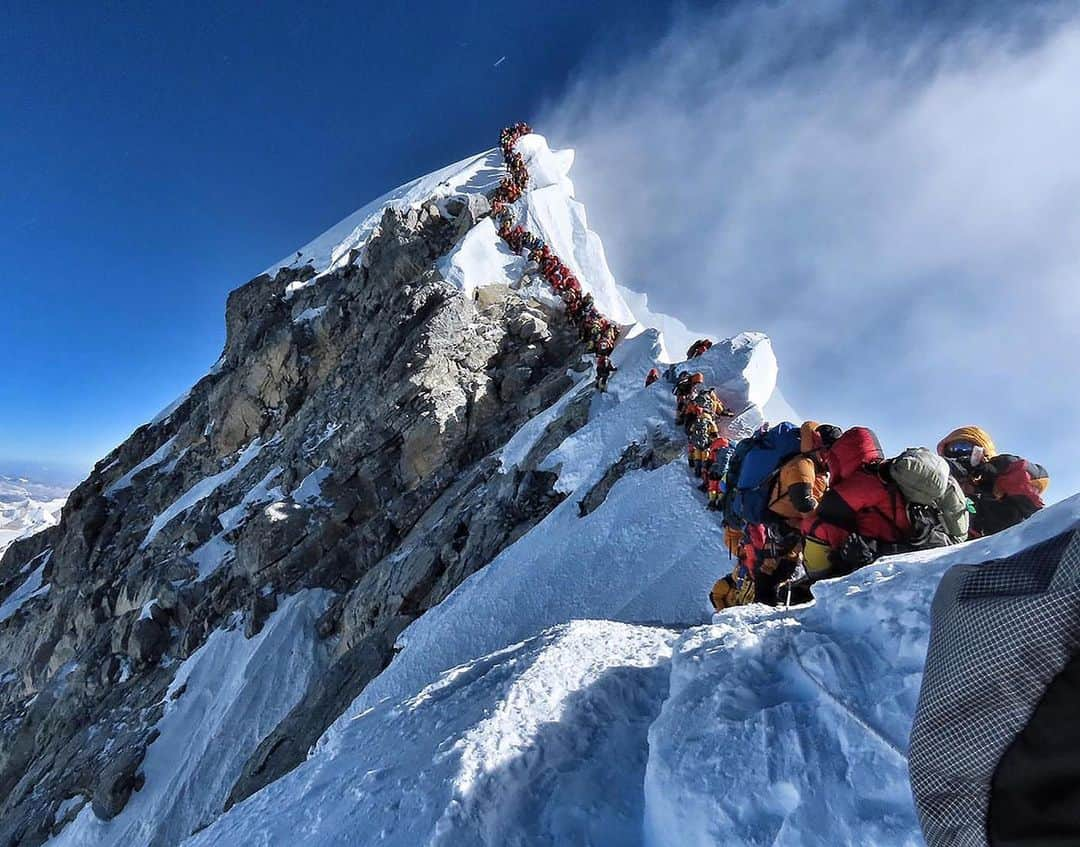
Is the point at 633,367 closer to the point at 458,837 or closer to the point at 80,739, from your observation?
the point at 458,837

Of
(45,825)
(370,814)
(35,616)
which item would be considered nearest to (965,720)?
(370,814)

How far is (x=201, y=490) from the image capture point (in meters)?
28.5

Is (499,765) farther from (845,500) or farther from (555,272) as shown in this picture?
(555,272)

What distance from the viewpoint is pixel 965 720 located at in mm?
1335

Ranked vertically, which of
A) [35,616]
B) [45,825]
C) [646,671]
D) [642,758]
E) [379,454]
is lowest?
[45,825]

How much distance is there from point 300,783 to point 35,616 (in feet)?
130

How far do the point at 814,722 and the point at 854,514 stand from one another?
8.22 feet

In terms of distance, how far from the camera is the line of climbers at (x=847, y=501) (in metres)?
4.67

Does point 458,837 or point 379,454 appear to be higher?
point 379,454

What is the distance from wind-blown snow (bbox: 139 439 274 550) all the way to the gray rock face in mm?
161


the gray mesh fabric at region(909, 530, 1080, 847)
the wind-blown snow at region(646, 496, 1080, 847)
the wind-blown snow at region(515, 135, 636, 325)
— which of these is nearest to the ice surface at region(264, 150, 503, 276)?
the wind-blown snow at region(515, 135, 636, 325)

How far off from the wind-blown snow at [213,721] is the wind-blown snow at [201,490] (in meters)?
10.2

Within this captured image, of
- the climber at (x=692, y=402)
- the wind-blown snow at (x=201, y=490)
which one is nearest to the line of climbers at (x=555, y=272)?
the climber at (x=692, y=402)

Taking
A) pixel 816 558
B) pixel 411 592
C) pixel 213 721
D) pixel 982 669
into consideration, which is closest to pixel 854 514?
pixel 816 558
